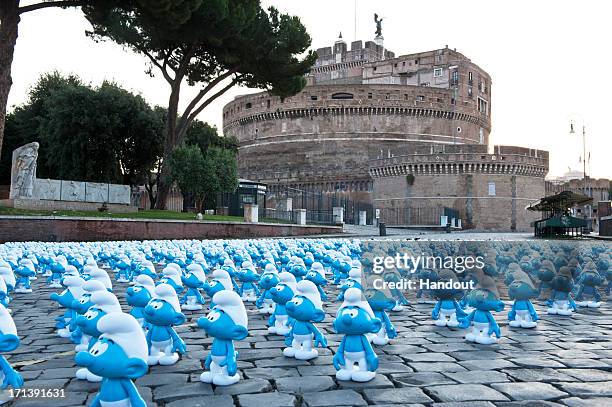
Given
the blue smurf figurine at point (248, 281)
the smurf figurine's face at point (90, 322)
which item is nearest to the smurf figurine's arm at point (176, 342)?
the smurf figurine's face at point (90, 322)

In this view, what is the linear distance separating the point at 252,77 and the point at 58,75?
17.0m

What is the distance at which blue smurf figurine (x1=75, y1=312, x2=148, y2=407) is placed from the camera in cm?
317

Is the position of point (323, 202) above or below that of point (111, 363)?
above

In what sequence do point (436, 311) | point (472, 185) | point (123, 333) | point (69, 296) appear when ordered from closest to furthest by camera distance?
1. point (123, 333)
2. point (69, 296)
3. point (436, 311)
4. point (472, 185)

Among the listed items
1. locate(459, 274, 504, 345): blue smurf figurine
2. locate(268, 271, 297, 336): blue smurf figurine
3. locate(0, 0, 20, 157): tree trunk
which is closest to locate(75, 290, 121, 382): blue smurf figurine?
locate(268, 271, 297, 336): blue smurf figurine

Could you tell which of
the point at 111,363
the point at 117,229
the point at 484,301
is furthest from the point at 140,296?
the point at 117,229

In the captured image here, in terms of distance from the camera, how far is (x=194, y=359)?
15.4 feet

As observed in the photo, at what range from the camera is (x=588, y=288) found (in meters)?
7.54

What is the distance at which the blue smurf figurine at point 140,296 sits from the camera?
5.12m

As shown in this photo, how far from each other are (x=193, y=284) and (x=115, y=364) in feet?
11.5

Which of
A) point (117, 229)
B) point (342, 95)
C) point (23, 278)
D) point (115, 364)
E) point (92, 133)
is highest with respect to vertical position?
point (342, 95)

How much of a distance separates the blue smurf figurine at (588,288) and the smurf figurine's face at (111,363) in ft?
21.1

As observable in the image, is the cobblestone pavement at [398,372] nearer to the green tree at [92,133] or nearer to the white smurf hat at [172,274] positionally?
the white smurf hat at [172,274]

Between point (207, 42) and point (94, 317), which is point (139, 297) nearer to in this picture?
point (94, 317)
